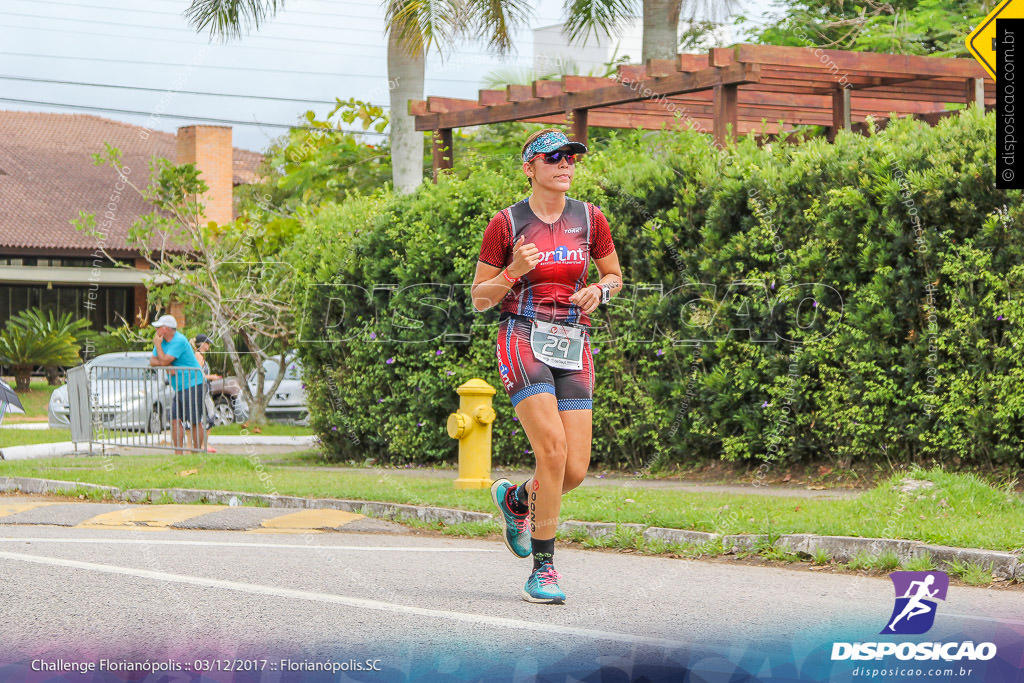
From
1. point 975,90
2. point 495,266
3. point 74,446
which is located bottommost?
point 74,446

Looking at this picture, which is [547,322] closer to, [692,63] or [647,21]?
[692,63]

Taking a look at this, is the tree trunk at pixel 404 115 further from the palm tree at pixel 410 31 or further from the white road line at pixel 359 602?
the white road line at pixel 359 602

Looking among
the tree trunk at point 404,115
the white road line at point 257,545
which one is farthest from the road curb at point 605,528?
the tree trunk at point 404,115

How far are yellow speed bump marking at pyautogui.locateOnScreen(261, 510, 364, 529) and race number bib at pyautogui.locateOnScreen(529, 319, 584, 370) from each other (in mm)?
4166

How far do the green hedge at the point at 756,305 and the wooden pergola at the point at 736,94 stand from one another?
3.28 feet

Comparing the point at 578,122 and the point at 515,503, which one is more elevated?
the point at 578,122

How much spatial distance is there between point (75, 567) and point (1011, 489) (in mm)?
7109

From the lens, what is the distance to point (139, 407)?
594 inches

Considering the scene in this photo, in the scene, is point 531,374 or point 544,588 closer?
point 531,374

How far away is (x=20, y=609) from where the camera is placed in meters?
6.17

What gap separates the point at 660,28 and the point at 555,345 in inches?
592

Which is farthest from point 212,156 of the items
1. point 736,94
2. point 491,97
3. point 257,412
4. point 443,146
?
point 736,94

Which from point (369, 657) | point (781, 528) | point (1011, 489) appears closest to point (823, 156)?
point (1011, 489)

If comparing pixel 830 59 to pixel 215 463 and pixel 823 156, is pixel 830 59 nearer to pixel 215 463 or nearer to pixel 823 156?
pixel 823 156
